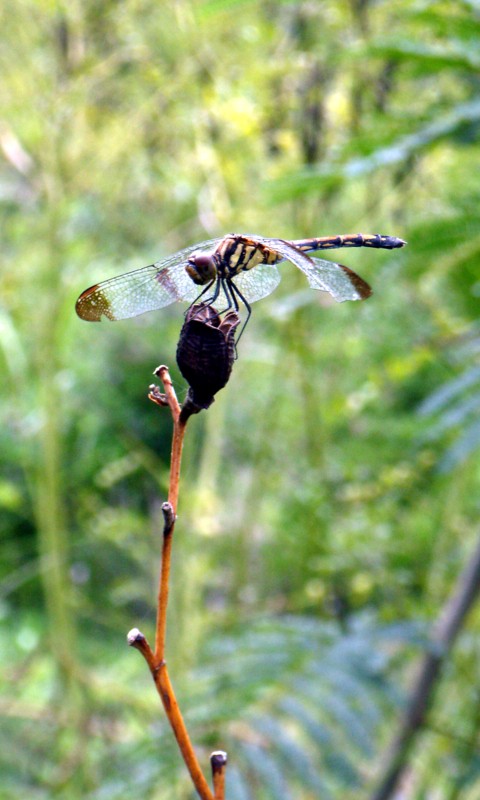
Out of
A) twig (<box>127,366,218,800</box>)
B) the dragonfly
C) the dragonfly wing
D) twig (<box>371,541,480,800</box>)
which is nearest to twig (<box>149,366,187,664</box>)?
twig (<box>127,366,218,800</box>)

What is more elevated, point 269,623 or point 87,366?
point 87,366

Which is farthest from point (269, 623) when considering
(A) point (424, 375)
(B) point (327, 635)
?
(A) point (424, 375)

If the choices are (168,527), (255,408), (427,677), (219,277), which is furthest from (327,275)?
(255,408)

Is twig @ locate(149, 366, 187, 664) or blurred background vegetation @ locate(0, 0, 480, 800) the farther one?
blurred background vegetation @ locate(0, 0, 480, 800)

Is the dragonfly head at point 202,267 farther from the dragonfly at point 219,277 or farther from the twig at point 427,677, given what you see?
the twig at point 427,677

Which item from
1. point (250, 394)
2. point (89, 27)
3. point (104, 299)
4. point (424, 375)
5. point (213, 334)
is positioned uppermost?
point (89, 27)

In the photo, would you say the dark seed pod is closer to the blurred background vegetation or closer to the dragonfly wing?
the dragonfly wing

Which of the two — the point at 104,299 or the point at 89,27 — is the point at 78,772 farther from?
the point at 89,27
